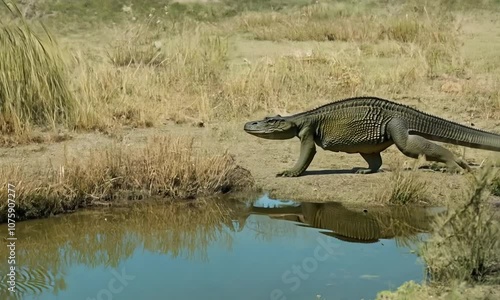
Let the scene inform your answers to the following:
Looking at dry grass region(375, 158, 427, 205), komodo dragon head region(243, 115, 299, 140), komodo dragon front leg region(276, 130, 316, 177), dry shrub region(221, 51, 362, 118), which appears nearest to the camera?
dry grass region(375, 158, 427, 205)

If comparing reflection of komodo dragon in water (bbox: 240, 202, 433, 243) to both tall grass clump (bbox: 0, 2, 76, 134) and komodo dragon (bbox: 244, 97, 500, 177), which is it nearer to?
komodo dragon (bbox: 244, 97, 500, 177)

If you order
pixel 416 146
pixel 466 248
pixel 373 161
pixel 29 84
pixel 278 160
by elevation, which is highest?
pixel 466 248

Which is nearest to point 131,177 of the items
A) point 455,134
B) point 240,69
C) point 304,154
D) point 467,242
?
point 304,154

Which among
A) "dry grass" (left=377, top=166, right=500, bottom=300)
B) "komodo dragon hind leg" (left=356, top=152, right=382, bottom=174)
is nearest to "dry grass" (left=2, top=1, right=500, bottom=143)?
"komodo dragon hind leg" (left=356, top=152, right=382, bottom=174)

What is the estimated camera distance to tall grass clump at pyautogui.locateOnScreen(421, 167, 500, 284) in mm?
6586

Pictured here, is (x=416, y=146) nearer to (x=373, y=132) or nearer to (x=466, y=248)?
(x=373, y=132)

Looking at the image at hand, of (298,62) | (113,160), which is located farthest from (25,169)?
(298,62)

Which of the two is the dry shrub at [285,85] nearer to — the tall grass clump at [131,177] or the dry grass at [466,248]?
the tall grass clump at [131,177]

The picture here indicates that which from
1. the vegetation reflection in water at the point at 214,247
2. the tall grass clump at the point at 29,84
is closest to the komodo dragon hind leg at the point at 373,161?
the vegetation reflection in water at the point at 214,247

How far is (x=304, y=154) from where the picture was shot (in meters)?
9.76

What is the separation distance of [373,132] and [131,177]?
7.96 feet

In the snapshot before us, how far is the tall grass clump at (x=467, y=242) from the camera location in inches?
259

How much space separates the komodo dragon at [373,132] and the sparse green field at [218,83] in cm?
47

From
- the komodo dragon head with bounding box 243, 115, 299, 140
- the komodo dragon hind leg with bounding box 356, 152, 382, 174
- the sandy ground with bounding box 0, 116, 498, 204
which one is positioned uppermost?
the komodo dragon head with bounding box 243, 115, 299, 140
